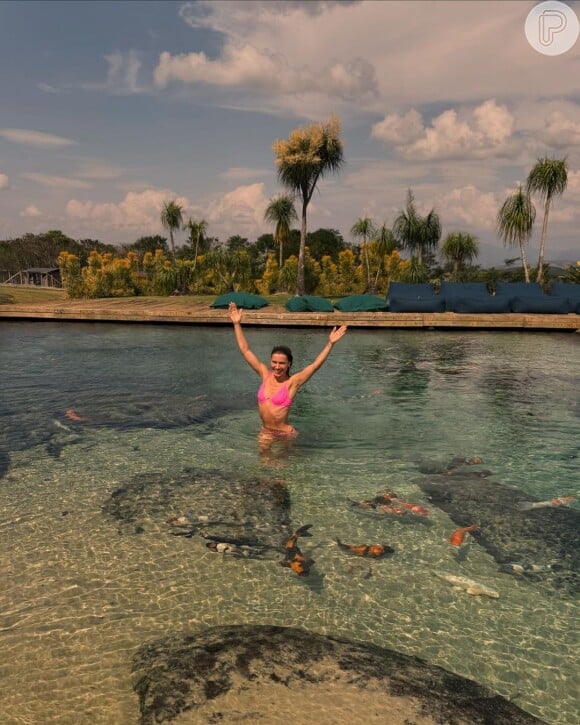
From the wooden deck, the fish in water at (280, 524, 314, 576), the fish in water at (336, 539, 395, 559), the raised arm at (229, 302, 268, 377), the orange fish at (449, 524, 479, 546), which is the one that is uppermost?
the raised arm at (229, 302, 268, 377)

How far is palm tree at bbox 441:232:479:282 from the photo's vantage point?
30406mm

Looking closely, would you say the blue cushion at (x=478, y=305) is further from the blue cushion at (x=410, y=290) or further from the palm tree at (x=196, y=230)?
the palm tree at (x=196, y=230)

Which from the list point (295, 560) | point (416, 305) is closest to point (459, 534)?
point (295, 560)

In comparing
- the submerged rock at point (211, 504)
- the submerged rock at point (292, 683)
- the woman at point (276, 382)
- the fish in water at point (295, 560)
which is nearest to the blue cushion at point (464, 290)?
the woman at point (276, 382)

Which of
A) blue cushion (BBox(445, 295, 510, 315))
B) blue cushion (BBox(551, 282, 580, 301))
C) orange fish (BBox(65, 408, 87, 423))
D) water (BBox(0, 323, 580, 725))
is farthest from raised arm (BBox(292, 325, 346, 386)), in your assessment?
blue cushion (BBox(551, 282, 580, 301))

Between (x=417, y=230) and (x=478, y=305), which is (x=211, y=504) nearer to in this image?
(x=478, y=305)

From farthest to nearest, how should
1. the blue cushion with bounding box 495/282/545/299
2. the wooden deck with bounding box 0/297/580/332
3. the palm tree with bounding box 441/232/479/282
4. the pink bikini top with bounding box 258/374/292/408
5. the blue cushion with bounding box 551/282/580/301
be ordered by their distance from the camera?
the palm tree with bounding box 441/232/479/282
the blue cushion with bounding box 495/282/545/299
the blue cushion with bounding box 551/282/580/301
the wooden deck with bounding box 0/297/580/332
the pink bikini top with bounding box 258/374/292/408

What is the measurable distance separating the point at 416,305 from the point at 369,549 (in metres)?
17.8

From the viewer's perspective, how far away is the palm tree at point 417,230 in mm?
30109

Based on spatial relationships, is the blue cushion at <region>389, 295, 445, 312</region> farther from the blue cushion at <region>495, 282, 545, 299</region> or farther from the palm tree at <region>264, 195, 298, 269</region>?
the palm tree at <region>264, 195, 298, 269</region>

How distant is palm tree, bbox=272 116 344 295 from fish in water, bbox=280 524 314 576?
2306 cm

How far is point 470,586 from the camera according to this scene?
4008mm

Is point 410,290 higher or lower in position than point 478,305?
higher

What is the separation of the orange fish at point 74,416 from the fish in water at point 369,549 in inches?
218
